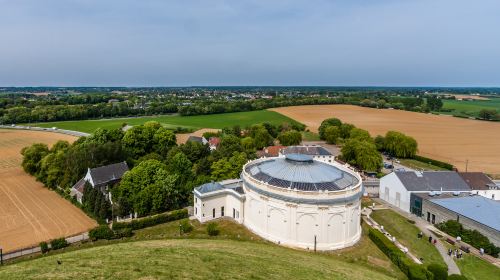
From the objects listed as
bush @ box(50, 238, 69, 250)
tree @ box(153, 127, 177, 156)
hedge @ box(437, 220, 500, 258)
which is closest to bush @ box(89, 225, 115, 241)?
bush @ box(50, 238, 69, 250)

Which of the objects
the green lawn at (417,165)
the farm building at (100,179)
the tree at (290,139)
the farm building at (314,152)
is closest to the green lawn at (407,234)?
the farm building at (314,152)

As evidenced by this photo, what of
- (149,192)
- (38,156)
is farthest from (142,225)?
(38,156)

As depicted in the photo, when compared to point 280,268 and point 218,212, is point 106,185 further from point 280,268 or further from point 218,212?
point 280,268

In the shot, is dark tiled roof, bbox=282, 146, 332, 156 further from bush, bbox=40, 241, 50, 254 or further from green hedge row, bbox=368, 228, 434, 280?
bush, bbox=40, 241, 50, 254

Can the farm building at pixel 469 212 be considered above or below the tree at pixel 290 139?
below

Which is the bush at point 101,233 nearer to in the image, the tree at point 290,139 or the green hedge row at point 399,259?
the green hedge row at point 399,259

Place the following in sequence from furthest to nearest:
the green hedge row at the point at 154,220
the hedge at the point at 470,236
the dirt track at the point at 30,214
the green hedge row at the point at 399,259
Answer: the green hedge row at the point at 154,220
the dirt track at the point at 30,214
the hedge at the point at 470,236
the green hedge row at the point at 399,259
